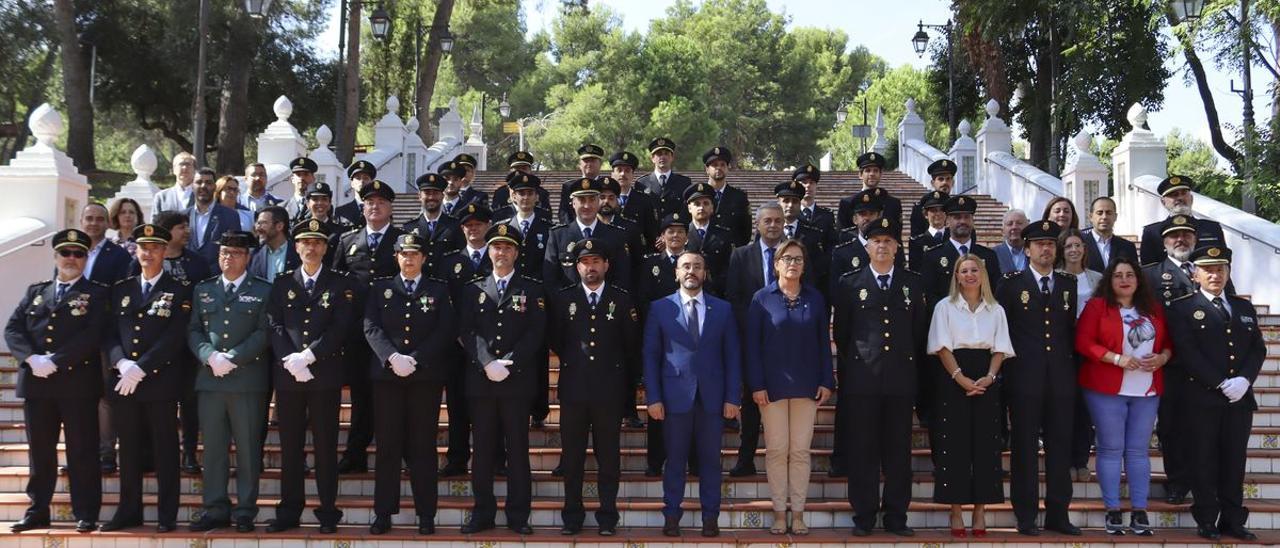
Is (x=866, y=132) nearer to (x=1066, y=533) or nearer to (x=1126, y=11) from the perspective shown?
(x=1126, y=11)

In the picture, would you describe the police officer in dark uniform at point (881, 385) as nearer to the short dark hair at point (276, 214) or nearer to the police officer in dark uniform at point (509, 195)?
the police officer in dark uniform at point (509, 195)

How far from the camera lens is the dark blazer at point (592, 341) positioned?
7219mm

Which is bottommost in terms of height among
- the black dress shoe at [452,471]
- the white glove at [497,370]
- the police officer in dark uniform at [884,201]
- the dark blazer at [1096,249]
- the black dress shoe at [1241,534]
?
the black dress shoe at [1241,534]

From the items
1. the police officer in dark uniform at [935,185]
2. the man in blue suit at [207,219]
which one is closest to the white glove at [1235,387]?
the police officer in dark uniform at [935,185]

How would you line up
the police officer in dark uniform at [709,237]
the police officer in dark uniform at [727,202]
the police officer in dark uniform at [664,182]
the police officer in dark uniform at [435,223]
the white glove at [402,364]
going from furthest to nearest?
1. the police officer in dark uniform at [664,182]
2. the police officer in dark uniform at [727,202]
3. the police officer in dark uniform at [435,223]
4. the police officer in dark uniform at [709,237]
5. the white glove at [402,364]

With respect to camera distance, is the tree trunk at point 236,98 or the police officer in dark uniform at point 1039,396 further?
the tree trunk at point 236,98

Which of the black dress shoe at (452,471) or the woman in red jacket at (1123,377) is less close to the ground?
the woman in red jacket at (1123,377)

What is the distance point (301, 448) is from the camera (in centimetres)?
732

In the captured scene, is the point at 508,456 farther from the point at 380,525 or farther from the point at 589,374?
the point at 380,525

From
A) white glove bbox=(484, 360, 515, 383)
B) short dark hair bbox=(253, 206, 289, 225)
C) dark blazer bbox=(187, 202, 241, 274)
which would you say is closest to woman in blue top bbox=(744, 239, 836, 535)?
white glove bbox=(484, 360, 515, 383)

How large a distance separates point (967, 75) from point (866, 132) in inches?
160

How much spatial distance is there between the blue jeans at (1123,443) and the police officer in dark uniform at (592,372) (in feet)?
9.81

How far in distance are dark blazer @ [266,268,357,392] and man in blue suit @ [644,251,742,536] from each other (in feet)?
6.32

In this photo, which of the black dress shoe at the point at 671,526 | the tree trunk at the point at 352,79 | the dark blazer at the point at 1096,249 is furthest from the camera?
the tree trunk at the point at 352,79
